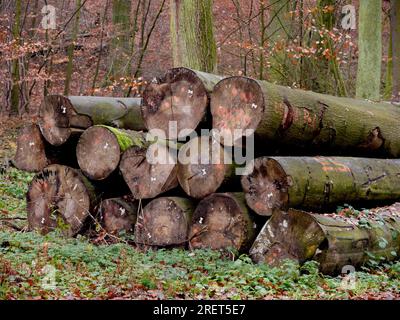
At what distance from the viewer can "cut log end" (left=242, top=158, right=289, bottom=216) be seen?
770cm

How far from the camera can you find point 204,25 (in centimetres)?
1183

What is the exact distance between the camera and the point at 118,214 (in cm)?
907

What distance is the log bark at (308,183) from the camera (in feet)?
25.3

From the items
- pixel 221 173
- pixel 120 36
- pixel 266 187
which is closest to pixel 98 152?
pixel 221 173

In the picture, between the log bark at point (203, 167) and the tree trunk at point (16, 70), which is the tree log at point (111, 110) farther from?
the tree trunk at point (16, 70)

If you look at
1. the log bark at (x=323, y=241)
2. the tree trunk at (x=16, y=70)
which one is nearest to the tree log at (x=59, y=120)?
the log bark at (x=323, y=241)

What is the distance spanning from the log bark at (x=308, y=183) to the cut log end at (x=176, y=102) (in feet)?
3.52

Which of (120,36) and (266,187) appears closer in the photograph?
(266,187)

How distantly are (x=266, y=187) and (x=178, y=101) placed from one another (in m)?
1.65

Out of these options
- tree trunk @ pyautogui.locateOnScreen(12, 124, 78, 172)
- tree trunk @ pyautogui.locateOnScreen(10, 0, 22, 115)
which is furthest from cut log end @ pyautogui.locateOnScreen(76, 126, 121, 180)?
tree trunk @ pyautogui.locateOnScreen(10, 0, 22, 115)

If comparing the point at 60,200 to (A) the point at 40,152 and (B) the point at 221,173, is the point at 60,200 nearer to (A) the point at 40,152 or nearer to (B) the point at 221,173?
(A) the point at 40,152

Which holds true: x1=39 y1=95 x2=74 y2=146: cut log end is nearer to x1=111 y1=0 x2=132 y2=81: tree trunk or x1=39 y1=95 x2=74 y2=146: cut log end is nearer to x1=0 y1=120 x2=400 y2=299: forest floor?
x1=0 y1=120 x2=400 y2=299: forest floor

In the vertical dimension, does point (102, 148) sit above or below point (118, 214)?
above
